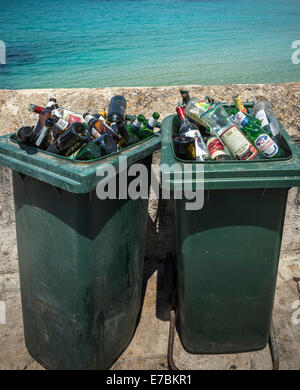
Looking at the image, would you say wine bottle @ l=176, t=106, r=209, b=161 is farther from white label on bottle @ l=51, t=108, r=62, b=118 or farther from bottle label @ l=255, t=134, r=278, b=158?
white label on bottle @ l=51, t=108, r=62, b=118

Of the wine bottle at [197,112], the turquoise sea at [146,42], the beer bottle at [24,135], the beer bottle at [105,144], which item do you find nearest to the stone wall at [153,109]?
the wine bottle at [197,112]

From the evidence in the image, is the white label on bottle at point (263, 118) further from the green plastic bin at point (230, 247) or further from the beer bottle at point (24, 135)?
the beer bottle at point (24, 135)

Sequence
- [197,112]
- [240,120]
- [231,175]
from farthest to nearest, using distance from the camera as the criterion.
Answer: [197,112], [240,120], [231,175]

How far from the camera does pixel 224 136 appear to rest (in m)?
1.92

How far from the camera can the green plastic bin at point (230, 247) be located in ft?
5.48

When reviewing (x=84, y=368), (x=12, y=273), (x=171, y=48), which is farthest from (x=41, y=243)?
(x=171, y=48)

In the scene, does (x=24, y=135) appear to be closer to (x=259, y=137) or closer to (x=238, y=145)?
(x=238, y=145)

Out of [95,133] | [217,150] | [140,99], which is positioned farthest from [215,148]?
[140,99]

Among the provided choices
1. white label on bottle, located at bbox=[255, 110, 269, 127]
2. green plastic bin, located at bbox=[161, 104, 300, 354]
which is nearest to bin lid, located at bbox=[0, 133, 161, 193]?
green plastic bin, located at bbox=[161, 104, 300, 354]

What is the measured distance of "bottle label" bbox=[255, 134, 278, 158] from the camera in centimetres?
183

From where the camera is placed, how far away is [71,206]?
63.2 inches

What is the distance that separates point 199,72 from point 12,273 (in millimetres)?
12989

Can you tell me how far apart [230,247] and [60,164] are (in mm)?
1045
